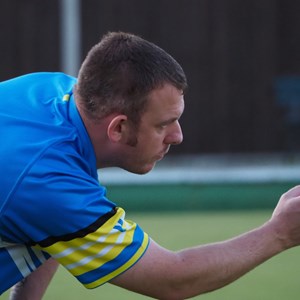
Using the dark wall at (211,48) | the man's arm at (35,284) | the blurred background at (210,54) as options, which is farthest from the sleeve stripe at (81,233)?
the dark wall at (211,48)

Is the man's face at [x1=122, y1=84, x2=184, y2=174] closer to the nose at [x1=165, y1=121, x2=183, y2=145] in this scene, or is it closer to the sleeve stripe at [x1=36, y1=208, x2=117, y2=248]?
the nose at [x1=165, y1=121, x2=183, y2=145]

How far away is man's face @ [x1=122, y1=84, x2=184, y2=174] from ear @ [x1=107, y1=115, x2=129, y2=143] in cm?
3

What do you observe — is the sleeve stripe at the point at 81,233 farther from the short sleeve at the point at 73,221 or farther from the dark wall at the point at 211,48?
the dark wall at the point at 211,48

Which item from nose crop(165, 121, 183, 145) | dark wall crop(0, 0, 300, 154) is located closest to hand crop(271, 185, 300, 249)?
nose crop(165, 121, 183, 145)

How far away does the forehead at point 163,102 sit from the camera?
3.45 meters

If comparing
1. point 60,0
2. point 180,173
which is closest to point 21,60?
point 60,0

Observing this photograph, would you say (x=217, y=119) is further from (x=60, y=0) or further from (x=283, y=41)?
(x=60, y=0)

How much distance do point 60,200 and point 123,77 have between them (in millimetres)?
465

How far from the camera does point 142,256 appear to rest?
3.39m

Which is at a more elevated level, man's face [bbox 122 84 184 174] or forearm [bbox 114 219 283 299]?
man's face [bbox 122 84 184 174]

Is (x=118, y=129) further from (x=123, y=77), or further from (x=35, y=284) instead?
(x=35, y=284)

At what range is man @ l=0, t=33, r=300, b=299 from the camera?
332cm

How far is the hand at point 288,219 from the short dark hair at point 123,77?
516 millimetres

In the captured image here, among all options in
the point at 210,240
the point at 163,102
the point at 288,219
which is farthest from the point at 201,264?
the point at 210,240
